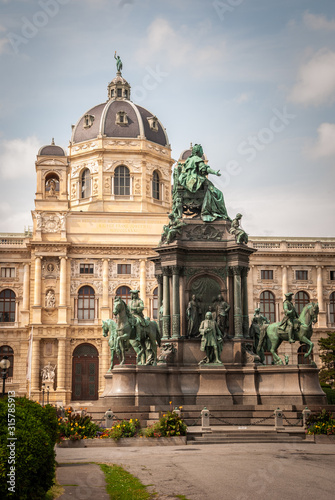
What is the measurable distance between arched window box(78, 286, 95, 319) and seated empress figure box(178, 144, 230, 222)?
46271 mm

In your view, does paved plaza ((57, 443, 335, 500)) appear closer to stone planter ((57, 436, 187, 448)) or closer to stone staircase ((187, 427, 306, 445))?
stone staircase ((187, 427, 306, 445))

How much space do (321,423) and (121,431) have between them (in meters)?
5.81

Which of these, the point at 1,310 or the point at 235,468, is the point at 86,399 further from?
the point at 235,468

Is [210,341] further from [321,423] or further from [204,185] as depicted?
[204,185]

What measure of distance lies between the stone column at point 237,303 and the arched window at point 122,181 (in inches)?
2193

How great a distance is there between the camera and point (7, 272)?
75.9 m

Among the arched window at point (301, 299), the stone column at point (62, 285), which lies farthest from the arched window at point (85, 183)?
the arched window at point (301, 299)

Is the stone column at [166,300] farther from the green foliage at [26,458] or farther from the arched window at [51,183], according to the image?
the arched window at [51,183]

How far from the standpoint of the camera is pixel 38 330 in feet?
236

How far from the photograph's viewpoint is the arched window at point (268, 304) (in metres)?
76.9

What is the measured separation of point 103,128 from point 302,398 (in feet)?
207

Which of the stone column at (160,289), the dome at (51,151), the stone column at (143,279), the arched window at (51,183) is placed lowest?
the stone column at (160,289)

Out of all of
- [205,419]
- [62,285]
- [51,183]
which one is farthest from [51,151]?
[205,419]

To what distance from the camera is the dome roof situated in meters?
84.1
